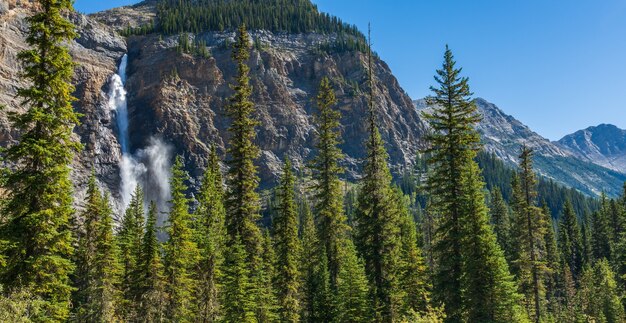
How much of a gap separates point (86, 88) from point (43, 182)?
14572cm

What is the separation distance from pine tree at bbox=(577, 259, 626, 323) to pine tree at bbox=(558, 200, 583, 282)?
2283cm

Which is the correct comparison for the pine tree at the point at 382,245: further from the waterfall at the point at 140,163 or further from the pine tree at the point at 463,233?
the waterfall at the point at 140,163

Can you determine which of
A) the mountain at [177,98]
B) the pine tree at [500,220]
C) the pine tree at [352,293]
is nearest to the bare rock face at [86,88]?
the mountain at [177,98]

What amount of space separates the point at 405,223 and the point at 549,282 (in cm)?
3739

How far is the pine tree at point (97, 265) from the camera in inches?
1526

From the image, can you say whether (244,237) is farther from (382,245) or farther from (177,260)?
(382,245)

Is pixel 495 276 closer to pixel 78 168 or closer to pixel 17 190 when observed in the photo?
pixel 17 190

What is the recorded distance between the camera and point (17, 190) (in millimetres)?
17234

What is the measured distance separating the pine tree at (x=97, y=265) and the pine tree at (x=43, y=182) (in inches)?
898

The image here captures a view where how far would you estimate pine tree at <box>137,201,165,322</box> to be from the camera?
33375 mm

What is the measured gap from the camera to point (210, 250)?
106 ft

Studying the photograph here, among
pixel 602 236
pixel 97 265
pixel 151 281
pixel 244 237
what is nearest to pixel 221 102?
pixel 602 236

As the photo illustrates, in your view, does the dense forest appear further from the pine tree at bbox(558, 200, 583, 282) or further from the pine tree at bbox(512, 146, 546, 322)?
the pine tree at bbox(558, 200, 583, 282)

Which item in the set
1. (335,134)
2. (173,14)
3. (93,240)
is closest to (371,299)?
(335,134)
